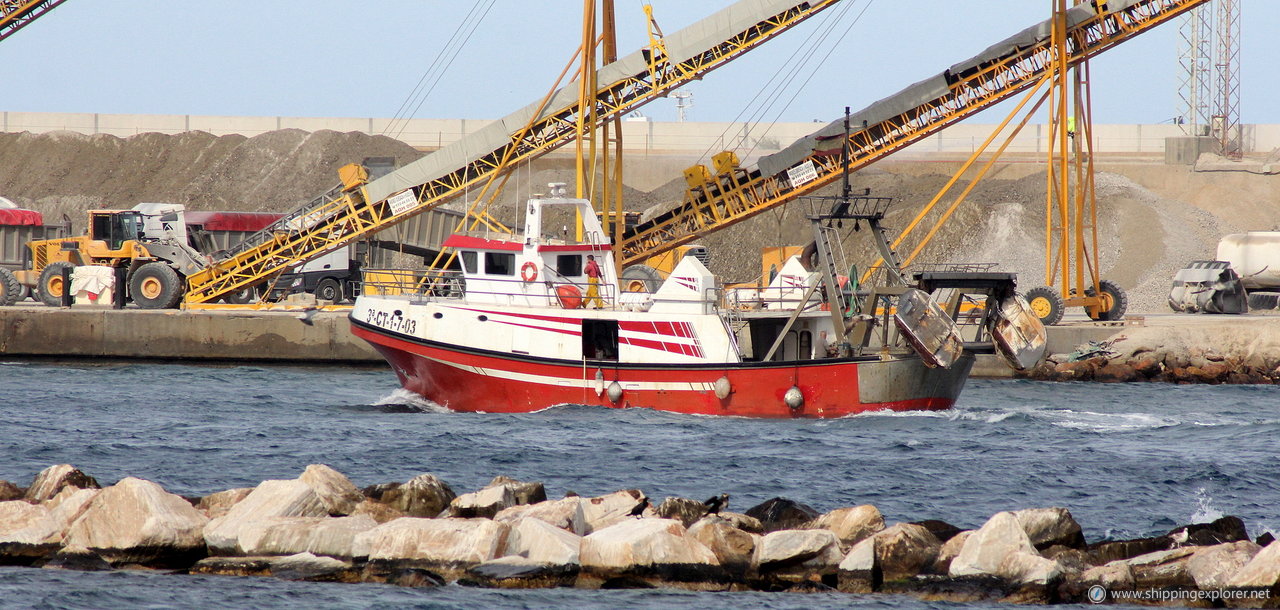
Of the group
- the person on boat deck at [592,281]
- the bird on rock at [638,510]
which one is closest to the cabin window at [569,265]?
the person on boat deck at [592,281]

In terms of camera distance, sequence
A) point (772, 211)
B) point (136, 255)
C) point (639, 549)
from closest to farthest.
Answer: point (639, 549), point (136, 255), point (772, 211)

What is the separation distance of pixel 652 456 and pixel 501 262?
6.74 m

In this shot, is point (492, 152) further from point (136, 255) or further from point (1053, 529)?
point (1053, 529)

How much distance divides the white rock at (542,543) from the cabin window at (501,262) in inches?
467

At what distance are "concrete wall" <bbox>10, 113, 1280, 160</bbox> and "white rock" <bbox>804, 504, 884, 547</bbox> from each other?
175 ft

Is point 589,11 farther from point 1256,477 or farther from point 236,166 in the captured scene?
point 236,166

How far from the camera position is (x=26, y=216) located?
41719 mm

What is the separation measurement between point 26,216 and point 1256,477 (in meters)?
36.4

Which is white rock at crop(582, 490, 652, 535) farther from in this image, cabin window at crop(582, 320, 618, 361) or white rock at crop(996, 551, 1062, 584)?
cabin window at crop(582, 320, 618, 361)

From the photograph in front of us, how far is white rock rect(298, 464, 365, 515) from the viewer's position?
536 inches

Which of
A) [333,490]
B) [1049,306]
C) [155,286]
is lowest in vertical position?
[333,490]

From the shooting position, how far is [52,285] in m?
35.8

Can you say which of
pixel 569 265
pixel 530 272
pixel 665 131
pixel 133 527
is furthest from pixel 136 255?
pixel 665 131

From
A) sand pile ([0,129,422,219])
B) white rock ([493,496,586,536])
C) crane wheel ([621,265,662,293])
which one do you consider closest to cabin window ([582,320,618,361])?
crane wheel ([621,265,662,293])
